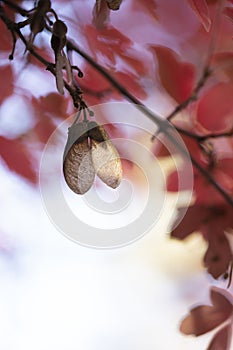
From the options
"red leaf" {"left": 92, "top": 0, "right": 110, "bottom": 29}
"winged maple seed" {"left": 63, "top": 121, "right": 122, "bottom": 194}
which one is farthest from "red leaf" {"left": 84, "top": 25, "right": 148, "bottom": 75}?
"winged maple seed" {"left": 63, "top": 121, "right": 122, "bottom": 194}

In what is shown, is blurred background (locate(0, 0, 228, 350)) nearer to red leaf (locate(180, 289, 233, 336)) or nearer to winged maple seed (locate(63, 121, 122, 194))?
red leaf (locate(180, 289, 233, 336))

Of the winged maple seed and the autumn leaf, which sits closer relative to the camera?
the winged maple seed

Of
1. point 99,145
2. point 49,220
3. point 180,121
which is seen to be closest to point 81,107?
point 99,145

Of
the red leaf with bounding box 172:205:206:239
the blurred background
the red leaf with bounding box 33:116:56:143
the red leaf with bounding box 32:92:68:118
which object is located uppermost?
the red leaf with bounding box 32:92:68:118

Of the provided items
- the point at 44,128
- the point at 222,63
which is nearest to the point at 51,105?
the point at 44,128

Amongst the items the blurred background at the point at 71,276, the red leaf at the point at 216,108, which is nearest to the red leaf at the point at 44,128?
the blurred background at the point at 71,276

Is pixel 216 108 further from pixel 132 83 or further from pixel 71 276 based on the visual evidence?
pixel 71 276

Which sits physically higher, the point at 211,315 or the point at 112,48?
the point at 112,48

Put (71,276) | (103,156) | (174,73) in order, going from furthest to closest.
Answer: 1. (71,276)
2. (174,73)
3. (103,156)
